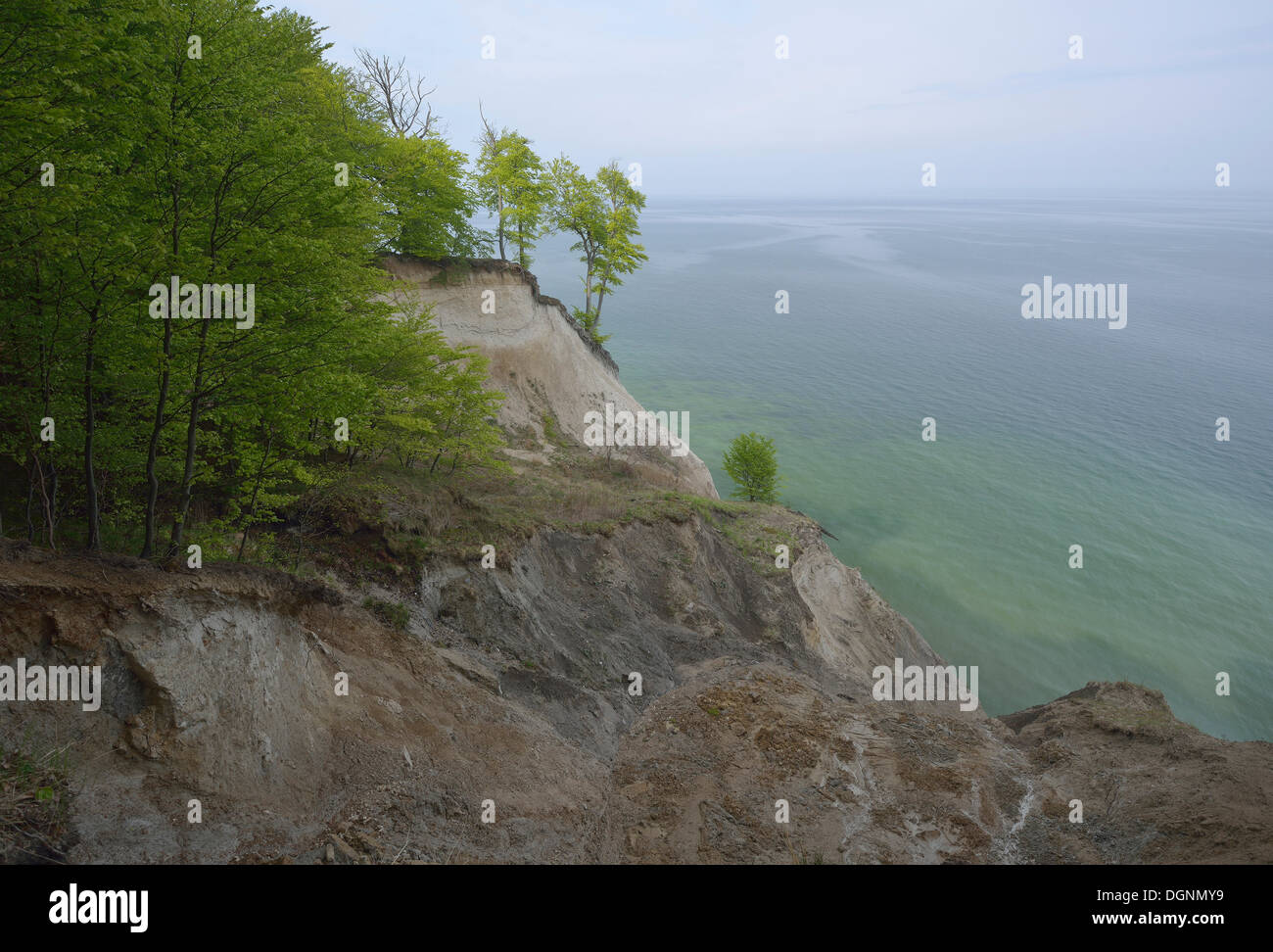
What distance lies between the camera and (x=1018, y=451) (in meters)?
65.8

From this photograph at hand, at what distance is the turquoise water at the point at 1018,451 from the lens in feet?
133

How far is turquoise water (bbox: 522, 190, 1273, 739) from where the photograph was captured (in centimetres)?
4066

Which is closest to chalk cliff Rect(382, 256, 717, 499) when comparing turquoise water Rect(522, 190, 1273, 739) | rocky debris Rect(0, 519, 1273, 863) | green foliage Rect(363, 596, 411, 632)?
rocky debris Rect(0, 519, 1273, 863)

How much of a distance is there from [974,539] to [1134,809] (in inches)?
1491

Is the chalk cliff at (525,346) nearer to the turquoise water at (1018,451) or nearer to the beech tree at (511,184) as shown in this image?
the beech tree at (511,184)

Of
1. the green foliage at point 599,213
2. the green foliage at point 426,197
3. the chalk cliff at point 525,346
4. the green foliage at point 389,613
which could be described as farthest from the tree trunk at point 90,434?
the green foliage at point 599,213
